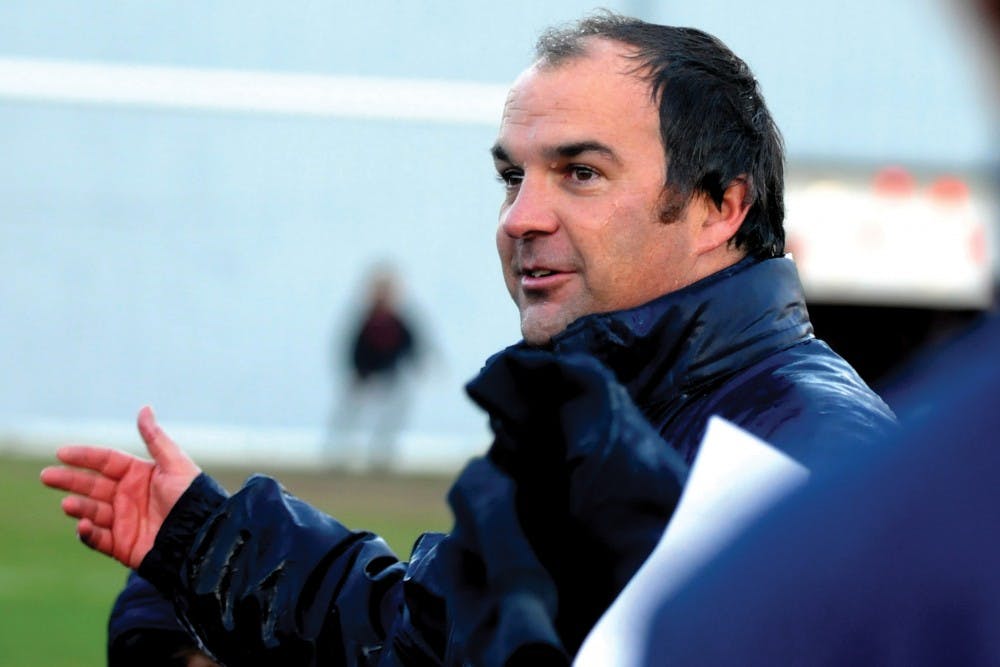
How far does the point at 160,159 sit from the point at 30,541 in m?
7.62

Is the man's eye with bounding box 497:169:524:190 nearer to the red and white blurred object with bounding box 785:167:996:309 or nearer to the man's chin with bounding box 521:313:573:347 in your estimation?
the man's chin with bounding box 521:313:573:347

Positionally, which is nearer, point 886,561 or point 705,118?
point 886,561

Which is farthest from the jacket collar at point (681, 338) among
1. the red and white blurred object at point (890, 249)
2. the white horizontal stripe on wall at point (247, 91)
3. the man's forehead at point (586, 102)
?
the white horizontal stripe on wall at point (247, 91)

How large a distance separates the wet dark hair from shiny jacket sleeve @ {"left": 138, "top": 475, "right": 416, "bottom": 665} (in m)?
0.68

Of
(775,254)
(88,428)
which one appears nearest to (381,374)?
(88,428)

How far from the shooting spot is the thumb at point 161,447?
9.21 ft

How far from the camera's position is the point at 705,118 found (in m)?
2.69

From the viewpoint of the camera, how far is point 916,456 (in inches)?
26.8

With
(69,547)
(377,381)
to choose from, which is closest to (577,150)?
(69,547)

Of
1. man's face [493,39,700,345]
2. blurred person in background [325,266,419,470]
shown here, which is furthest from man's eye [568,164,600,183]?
blurred person in background [325,266,419,470]

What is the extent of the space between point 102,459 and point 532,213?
76 centimetres

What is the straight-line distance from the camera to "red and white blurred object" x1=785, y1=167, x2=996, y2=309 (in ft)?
47.4

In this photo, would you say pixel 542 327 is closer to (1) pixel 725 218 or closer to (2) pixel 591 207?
(2) pixel 591 207

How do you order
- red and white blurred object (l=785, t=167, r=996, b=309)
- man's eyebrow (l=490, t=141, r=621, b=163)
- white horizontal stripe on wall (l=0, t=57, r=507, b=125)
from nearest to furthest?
man's eyebrow (l=490, t=141, r=621, b=163) < red and white blurred object (l=785, t=167, r=996, b=309) < white horizontal stripe on wall (l=0, t=57, r=507, b=125)
